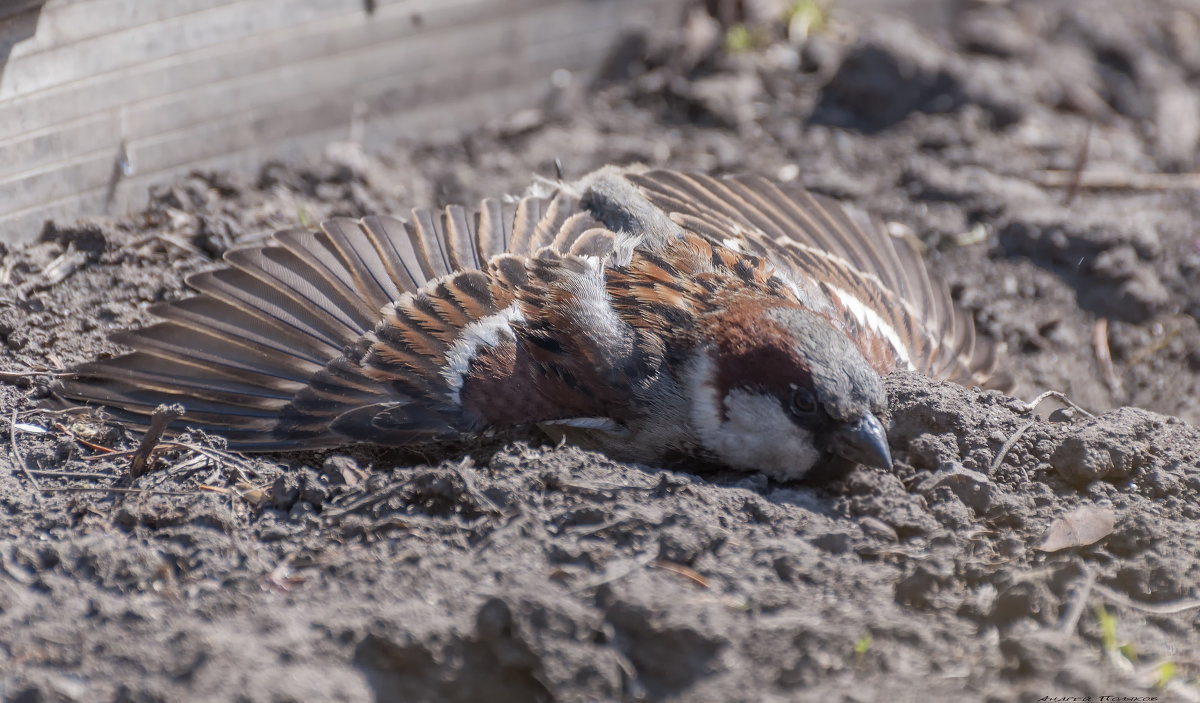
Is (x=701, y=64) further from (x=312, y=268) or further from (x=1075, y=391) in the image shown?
(x=312, y=268)

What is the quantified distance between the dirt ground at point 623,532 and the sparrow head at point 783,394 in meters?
0.11

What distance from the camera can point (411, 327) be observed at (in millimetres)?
3410

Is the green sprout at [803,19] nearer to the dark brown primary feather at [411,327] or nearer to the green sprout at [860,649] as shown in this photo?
the dark brown primary feather at [411,327]

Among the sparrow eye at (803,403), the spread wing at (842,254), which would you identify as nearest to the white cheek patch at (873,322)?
the spread wing at (842,254)

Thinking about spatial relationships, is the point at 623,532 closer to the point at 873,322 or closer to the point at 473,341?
the point at 473,341

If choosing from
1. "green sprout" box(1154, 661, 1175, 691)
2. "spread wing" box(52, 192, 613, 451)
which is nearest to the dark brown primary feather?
"spread wing" box(52, 192, 613, 451)

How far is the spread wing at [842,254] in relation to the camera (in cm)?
393

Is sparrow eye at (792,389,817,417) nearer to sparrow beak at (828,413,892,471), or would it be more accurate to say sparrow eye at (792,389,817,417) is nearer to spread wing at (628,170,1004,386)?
sparrow beak at (828,413,892,471)

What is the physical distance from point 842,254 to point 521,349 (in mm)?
1443

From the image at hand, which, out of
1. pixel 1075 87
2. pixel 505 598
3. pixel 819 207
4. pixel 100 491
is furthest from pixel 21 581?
pixel 1075 87

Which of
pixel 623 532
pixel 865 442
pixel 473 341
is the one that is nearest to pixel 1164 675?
pixel 865 442

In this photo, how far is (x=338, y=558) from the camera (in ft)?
8.70

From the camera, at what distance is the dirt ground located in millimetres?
2260

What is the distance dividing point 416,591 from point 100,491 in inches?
42.3
